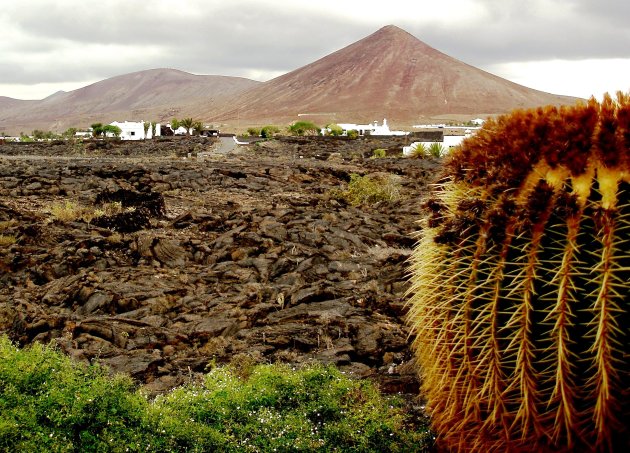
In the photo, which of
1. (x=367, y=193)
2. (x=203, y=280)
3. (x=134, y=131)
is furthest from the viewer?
(x=134, y=131)

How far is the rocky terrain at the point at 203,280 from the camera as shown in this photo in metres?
7.41

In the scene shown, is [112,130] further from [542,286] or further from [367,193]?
[542,286]

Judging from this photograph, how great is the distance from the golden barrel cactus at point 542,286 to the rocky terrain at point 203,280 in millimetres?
1986

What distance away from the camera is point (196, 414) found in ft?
17.8

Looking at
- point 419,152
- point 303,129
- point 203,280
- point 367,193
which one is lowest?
point 203,280

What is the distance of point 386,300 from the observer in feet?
29.0

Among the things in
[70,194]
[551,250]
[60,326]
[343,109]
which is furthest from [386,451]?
[343,109]

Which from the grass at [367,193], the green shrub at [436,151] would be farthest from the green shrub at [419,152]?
the grass at [367,193]

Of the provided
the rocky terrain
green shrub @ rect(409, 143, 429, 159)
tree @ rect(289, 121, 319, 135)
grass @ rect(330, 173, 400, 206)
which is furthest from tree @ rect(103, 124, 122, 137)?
grass @ rect(330, 173, 400, 206)

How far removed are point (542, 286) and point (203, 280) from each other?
710 cm

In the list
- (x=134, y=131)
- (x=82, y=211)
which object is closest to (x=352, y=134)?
(x=134, y=131)

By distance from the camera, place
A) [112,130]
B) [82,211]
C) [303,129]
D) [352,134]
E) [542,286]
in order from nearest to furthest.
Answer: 1. [542,286]
2. [82,211]
3. [352,134]
4. [303,129]
5. [112,130]

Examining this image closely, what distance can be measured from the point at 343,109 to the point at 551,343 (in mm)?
182816

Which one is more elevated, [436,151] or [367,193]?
[436,151]
